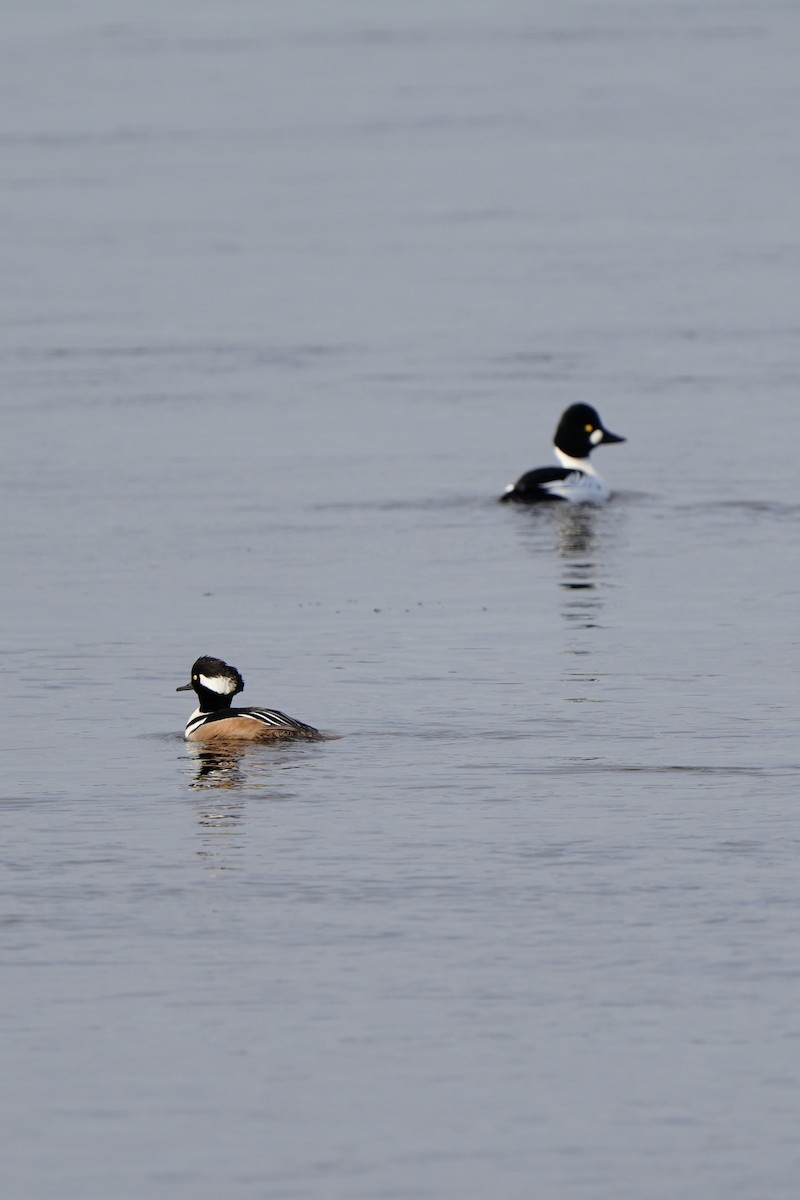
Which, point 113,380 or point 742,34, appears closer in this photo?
point 113,380

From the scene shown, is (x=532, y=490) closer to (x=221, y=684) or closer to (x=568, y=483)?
(x=568, y=483)

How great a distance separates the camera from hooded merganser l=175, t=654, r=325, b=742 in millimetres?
13703

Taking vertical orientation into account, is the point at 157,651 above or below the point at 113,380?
below

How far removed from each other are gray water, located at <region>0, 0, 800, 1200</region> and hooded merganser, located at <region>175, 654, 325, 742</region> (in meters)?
0.20

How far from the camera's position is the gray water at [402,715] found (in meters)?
8.44

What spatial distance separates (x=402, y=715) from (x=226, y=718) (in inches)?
44.8

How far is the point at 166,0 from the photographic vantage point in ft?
400

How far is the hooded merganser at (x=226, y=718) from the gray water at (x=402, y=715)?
0.65ft

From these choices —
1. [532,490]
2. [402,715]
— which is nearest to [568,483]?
[532,490]

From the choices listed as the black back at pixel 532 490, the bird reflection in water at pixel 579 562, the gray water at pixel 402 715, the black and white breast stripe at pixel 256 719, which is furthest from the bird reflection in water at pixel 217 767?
the black back at pixel 532 490

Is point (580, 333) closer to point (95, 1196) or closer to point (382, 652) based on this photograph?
point (382, 652)

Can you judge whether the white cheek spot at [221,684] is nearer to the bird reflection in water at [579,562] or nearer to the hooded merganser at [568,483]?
the bird reflection in water at [579,562]

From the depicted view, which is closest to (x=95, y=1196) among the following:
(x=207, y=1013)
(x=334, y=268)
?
(x=207, y=1013)

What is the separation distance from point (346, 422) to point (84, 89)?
5411 cm
